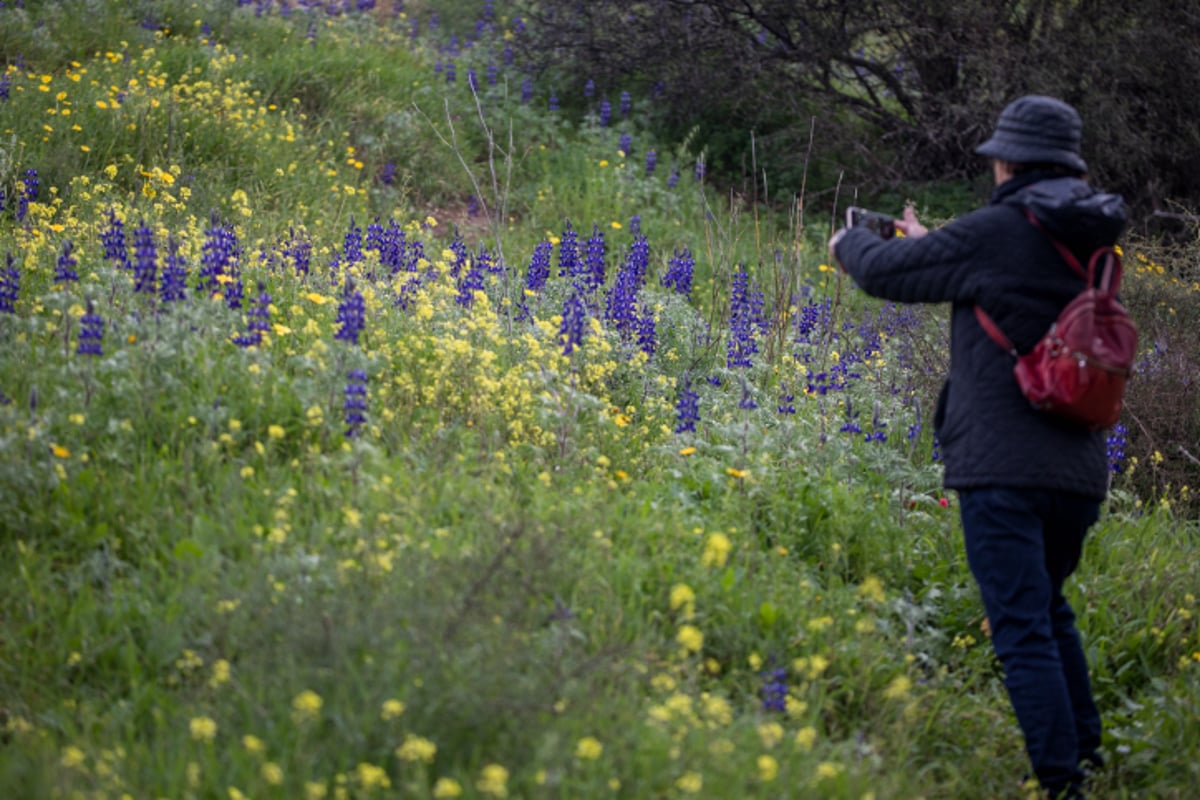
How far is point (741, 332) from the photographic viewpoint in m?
6.20

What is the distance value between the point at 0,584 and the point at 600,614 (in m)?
1.80

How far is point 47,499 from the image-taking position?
3846 mm

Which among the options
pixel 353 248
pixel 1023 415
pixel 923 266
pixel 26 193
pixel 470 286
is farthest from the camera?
pixel 26 193

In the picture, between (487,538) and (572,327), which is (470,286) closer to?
(572,327)

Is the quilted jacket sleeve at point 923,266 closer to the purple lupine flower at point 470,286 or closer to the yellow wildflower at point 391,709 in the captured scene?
the yellow wildflower at point 391,709

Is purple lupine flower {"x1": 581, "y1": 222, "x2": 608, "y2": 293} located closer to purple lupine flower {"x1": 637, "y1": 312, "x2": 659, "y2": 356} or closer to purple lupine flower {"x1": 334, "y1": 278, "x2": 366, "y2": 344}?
purple lupine flower {"x1": 637, "y1": 312, "x2": 659, "y2": 356}

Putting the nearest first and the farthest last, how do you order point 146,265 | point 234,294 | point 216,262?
1. point 146,265
2. point 234,294
3. point 216,262

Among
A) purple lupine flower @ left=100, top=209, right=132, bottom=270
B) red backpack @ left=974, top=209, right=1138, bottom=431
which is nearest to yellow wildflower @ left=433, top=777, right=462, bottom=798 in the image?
red backpack @ left=974, top=209, right=1138, bottom=431

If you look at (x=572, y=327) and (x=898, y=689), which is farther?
(x=572, y=327)

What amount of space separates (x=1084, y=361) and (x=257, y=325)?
301 cm

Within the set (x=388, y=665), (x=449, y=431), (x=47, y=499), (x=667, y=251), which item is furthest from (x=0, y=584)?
(x=667, y=251)

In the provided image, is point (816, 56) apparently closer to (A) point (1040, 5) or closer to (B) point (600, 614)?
(A) point (1040, 5)

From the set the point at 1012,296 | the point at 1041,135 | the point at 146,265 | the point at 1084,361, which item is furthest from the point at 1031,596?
the point at 146,265

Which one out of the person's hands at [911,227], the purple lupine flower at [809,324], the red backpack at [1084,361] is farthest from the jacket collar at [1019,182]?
the purple lupine flower at [809,324]
